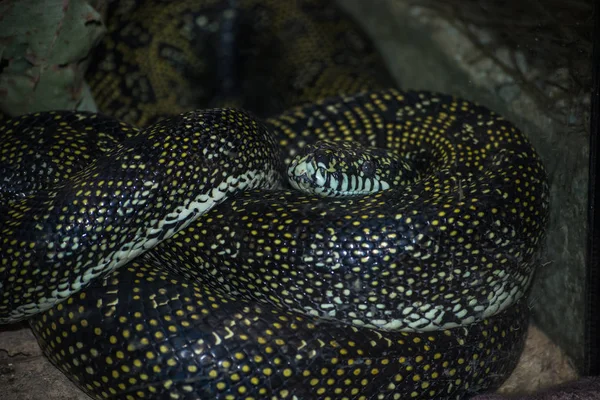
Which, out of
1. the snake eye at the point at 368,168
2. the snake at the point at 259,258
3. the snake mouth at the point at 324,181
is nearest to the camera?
the snake at the point at 259,258

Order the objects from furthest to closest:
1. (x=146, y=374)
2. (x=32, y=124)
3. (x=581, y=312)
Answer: (x=32, y=124) < (x=581, y=312) < (x=146, y=374)

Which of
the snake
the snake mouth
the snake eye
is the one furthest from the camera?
the snake eye

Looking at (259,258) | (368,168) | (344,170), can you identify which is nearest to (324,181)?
(344,170)

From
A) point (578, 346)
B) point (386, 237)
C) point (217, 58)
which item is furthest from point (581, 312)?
point (217, 58)

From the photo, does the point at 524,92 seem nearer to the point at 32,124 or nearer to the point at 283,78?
the point at 283,78

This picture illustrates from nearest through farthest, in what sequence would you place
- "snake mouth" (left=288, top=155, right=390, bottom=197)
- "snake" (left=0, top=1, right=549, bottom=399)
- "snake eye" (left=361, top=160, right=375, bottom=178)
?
1. "snake" (left=0, top=1, right=549, bottom=399)
2. "snake mouth" (left=288, top=155, right=390, bottom=197)
3. "snake eye" (left=361, top=160, right=375, bottom=178)

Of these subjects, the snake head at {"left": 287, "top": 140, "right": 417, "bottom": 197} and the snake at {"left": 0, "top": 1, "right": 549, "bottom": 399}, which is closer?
the snake at {"left": 0, "top": 1, "right": 549, "bottom": 399}
